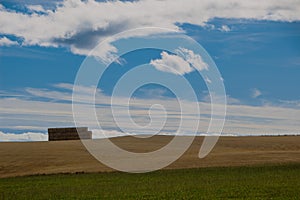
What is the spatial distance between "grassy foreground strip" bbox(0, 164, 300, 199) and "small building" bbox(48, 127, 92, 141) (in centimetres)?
3708

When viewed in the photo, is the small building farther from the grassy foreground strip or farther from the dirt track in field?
the grassy foreground strip

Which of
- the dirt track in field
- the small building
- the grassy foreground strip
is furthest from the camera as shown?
the small building

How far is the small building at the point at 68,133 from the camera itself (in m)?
85.4

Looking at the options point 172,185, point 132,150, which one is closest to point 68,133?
point 132,150

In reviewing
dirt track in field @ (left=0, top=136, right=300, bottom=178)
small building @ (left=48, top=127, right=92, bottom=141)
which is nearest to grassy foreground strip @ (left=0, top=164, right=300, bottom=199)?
dirt track in field @ (left=0, top=136, right=300, bottom=178)

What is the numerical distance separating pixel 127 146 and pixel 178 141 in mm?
12214

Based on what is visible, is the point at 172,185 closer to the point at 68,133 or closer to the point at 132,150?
the point at 132,150

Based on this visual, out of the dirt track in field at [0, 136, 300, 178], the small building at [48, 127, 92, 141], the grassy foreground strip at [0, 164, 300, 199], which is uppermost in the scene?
the small building at [48, 127, 92, 141]

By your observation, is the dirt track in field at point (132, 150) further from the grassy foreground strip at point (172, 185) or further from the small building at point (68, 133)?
the grassy foreground strip at point (172, 185)

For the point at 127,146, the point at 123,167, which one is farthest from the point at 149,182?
the point at 127,146

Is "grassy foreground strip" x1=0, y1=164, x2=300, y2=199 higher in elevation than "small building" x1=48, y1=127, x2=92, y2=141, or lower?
lower

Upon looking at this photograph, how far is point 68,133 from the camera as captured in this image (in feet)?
281

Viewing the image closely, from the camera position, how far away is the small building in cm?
8538

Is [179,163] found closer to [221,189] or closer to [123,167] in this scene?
[123,167]
